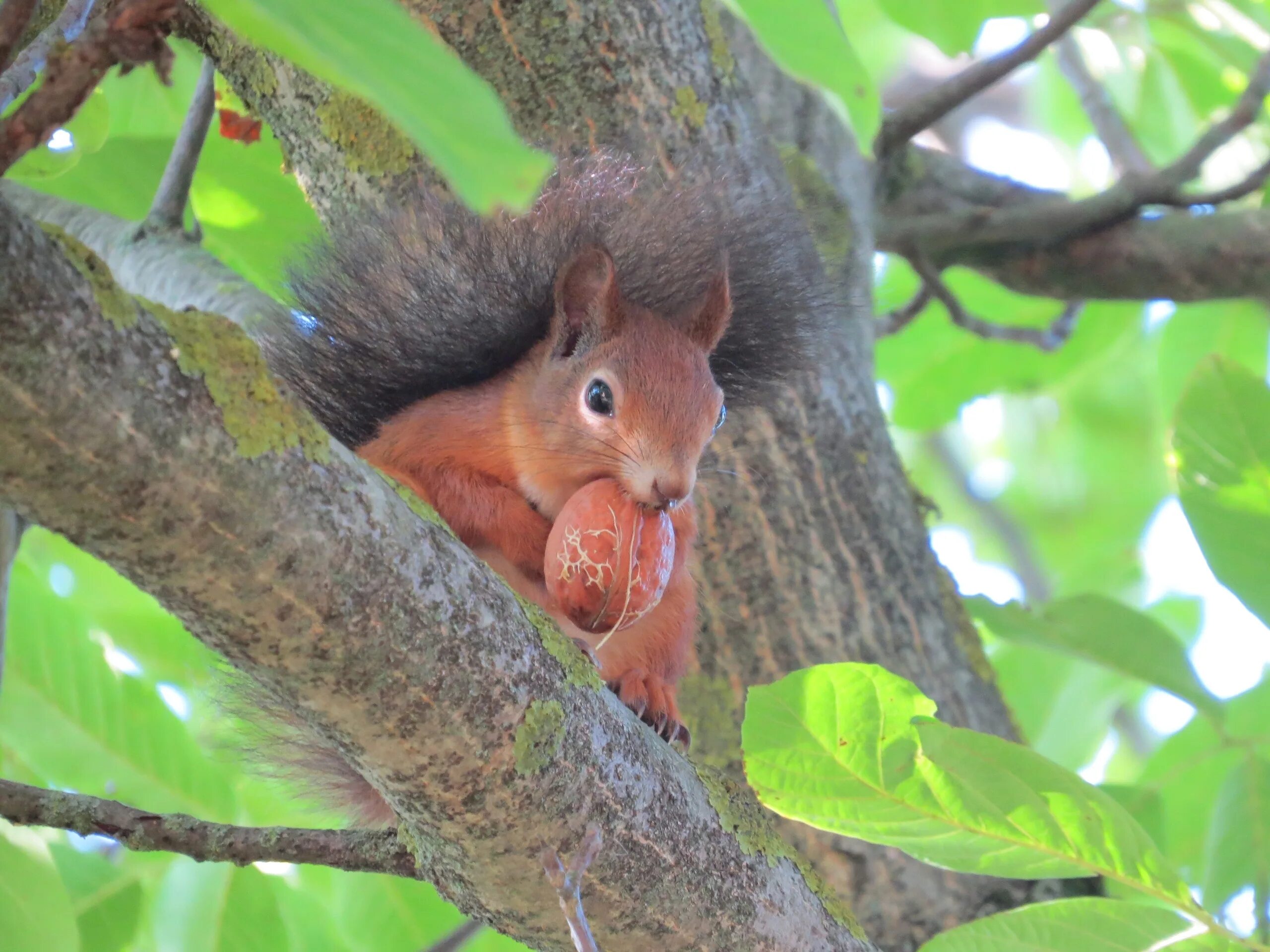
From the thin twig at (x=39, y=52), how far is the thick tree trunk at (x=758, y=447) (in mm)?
843

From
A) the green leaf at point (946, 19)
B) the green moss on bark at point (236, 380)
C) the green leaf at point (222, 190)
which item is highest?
the green leaf at point (946, 19)

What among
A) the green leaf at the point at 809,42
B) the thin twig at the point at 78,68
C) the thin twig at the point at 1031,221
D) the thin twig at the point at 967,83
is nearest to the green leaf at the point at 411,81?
the thin twig at the point at 78,68

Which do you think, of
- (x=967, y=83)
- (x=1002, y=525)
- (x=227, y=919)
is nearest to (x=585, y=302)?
(x=227, y=919)

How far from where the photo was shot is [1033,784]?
49.8 inches

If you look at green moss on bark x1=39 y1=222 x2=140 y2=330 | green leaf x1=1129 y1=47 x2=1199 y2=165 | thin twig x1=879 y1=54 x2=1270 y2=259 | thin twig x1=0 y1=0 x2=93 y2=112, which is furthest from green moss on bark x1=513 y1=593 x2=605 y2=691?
green leaf x1=1129 y1=47 x2=1199 y2=165

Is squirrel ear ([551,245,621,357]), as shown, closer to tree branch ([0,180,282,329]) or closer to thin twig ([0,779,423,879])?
tree branch ([0,180,282,329])

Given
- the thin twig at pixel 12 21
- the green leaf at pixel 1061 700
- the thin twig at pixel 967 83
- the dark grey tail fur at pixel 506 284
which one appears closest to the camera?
the thin twig at pixel 12 21

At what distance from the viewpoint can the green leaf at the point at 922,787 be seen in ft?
4.15

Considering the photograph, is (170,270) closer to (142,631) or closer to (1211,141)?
(142,631)

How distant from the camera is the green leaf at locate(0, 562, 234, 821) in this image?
6.32ft

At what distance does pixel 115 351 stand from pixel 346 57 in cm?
32

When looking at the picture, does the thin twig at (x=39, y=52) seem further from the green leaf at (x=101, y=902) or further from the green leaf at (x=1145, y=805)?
the green leaf at (x=1145, y=805)

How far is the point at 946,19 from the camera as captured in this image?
2.32 metres

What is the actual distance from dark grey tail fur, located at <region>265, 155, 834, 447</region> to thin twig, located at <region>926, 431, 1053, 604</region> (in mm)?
2792
